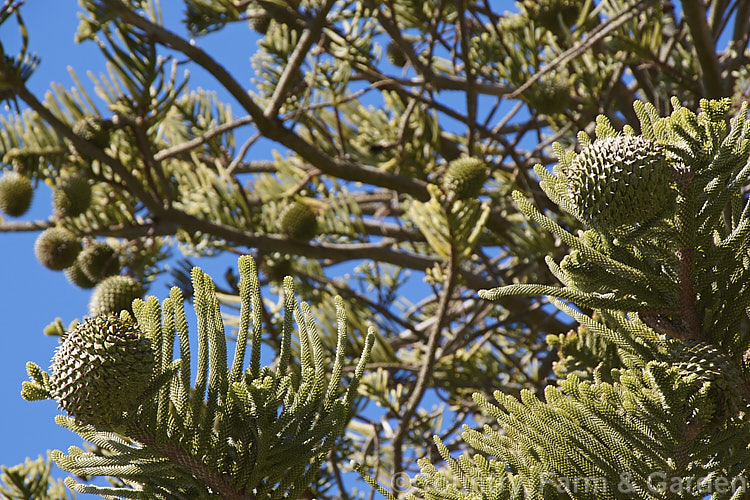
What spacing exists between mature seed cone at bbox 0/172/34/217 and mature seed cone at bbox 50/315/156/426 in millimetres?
1946

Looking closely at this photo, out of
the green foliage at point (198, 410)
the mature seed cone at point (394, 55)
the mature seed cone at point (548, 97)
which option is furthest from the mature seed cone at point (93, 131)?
the mature seed cone at point (394, 55)

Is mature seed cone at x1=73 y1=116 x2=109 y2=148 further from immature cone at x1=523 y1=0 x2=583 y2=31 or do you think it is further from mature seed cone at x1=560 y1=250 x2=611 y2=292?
mature seed cone at x1=560 y1=250 x2=611 y2=292

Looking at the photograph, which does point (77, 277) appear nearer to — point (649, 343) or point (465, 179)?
point (465, 179)

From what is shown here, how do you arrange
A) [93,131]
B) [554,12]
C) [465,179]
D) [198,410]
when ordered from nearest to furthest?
1. [198,410]
2. [465,179]
3. [93,131]
4. [554,12]

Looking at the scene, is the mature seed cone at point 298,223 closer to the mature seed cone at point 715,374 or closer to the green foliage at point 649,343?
the green foliage at point 649,343

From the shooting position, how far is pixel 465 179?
7.39 feet

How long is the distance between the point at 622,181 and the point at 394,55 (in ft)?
11.4

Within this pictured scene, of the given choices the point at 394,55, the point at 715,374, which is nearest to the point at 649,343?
the point at 715,374

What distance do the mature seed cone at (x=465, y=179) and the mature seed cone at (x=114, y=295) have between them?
907 millimetres

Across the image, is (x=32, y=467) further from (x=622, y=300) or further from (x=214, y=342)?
(x=622, y=300)

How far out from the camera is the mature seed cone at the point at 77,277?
2.65 meters

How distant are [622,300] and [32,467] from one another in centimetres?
178

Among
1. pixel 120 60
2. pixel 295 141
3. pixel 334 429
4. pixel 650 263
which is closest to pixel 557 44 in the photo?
pixel 295 141

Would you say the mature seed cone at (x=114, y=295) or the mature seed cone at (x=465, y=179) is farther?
the mature seed cone at (x=465, y=179)
